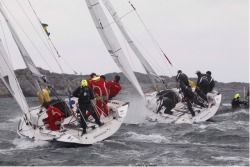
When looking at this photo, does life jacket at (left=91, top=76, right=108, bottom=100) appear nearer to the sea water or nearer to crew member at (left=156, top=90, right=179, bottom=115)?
the sea water

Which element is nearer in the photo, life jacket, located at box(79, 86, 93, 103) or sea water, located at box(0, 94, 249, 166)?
sea water, located at box(0, 94, 249, 166)

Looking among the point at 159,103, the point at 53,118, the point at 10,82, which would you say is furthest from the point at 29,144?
the point at 159,103

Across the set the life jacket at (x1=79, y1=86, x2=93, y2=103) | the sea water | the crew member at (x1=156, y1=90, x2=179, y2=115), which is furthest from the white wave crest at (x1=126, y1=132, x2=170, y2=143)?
the crew member at (x1=156, y1=90, x2=179, y2=115)

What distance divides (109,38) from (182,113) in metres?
4.23

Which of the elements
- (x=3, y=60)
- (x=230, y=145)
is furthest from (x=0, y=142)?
(x=230, y=145)

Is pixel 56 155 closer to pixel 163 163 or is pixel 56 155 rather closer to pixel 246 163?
pixel 163 163

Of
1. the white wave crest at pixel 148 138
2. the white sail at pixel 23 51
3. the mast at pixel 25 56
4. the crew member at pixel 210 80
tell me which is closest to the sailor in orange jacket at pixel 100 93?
the white wave crest at pixel 148 138

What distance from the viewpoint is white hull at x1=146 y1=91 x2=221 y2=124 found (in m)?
18.2

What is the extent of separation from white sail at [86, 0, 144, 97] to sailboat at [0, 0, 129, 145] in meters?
3.94

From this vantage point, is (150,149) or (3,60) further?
(3,60)

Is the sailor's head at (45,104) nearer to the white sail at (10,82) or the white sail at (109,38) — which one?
the white sail at (10,82)

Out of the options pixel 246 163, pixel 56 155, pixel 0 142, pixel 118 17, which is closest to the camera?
pixel 246 163

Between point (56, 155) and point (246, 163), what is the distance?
4.43 m

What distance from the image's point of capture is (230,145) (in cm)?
1268
